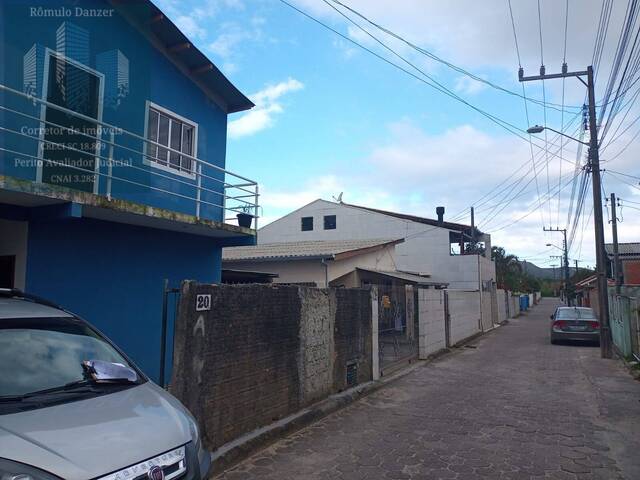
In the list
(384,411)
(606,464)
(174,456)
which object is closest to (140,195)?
(384,411)

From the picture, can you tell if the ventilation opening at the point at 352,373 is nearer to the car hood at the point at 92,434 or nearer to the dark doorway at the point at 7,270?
the dark doorway at the point at 7,270

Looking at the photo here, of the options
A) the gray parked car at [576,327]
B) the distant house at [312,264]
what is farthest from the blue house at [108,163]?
the gray parked car at [576,327]

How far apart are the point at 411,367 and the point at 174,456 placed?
32.3 ft

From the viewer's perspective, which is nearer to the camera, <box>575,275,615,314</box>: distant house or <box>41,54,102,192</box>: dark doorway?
<box>41,54,102,192</box>: dark doorway

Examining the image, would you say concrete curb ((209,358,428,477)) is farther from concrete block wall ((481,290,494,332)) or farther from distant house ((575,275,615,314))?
distant house ((575,275,615,314))

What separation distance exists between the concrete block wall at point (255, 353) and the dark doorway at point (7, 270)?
360 cm

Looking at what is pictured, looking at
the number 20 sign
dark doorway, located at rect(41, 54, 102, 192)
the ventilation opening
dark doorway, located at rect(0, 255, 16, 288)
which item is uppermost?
dark doorway, located at rect(41, 54, 102, 192)

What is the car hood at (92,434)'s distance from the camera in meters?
2.36

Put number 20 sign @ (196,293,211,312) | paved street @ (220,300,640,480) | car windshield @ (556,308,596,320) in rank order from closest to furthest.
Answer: paved street @ (220,300,640,480) < number 20 sign @ (196,293,211,312) < car windshield @ (556,308,596,320)

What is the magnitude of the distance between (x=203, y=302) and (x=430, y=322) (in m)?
9.75

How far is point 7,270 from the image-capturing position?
23.9 ft

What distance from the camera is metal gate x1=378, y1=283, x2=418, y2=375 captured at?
1077 cm

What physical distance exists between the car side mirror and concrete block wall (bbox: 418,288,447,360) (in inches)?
399

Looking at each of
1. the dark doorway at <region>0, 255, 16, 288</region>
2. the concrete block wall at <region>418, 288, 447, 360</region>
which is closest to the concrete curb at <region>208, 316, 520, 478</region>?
the concrete block wall at <region>418, 288, 447, 360</region>
